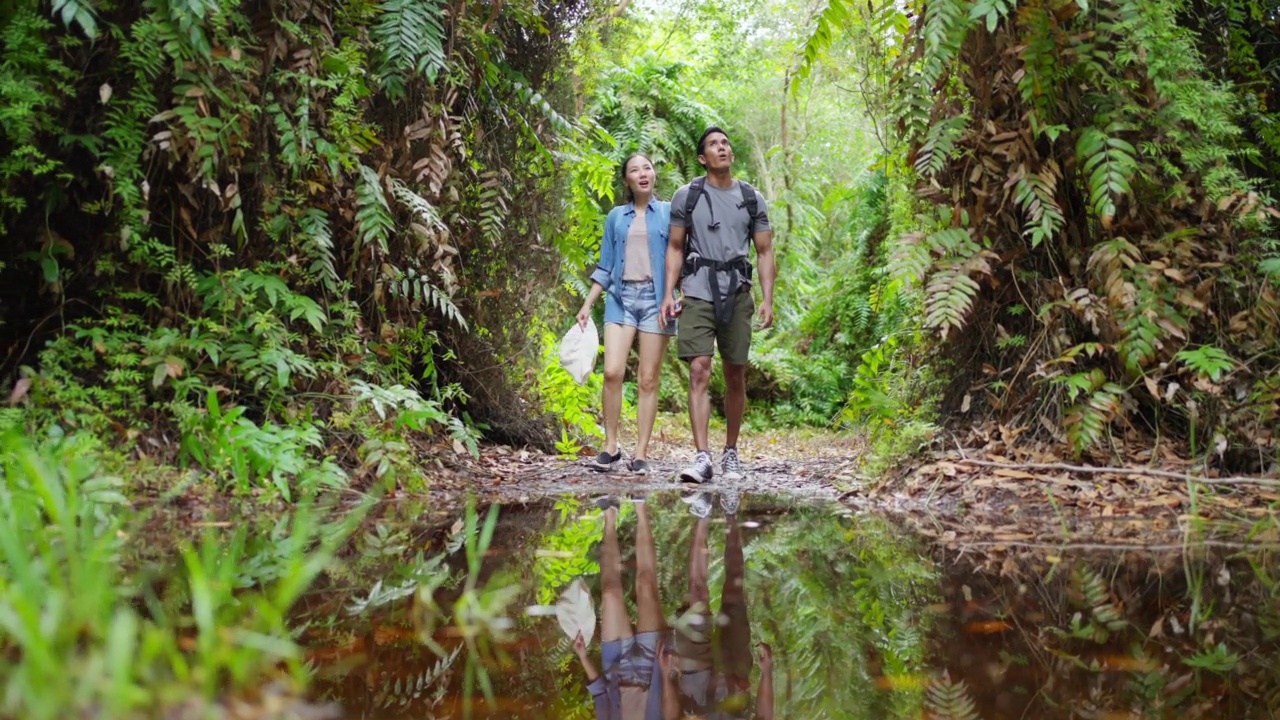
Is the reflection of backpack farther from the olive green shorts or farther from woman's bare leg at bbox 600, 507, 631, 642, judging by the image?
woman's bare leg at bbox 600, 507, 631, 642

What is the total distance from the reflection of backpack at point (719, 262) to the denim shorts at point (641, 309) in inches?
17.7

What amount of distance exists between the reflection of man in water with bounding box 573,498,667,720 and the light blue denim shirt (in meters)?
3.88

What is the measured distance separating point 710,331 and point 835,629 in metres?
4.37

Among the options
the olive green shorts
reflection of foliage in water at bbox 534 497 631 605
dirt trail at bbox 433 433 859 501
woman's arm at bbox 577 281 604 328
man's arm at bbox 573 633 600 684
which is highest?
woman's arm at bbox 577 281 604 328

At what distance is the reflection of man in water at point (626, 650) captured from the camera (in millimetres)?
2113

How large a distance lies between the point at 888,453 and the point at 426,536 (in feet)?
9.37

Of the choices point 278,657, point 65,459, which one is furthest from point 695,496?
point 278,657

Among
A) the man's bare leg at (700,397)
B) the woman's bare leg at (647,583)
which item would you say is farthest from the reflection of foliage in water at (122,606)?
the man's bare leg at (700,397)

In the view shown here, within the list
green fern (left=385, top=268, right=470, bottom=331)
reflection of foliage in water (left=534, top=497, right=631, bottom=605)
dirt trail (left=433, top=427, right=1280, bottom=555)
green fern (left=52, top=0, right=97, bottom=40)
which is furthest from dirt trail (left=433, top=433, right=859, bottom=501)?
green fern (left=52, top=0, right=97, bottom=40)

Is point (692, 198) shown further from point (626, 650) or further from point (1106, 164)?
point (626, 650)

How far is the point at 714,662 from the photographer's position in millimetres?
2393

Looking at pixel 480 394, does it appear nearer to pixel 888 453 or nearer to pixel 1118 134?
pixel 888 453

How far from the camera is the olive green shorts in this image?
22.7 ft

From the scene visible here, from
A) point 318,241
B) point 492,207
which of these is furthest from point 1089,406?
point 492,207
